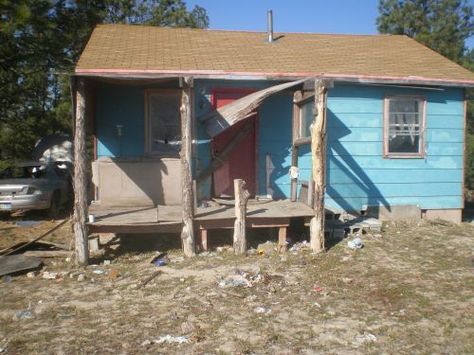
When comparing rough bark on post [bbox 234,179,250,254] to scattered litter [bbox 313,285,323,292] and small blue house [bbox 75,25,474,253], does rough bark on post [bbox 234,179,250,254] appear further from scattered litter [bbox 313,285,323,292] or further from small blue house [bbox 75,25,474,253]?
small blue house [bbox 75,25,474,253]

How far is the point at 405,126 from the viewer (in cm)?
1020

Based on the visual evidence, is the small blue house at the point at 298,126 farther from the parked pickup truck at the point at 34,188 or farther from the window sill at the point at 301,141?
the parked pickup truck at the point at 34,188

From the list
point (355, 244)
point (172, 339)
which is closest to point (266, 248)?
point (355, 244)

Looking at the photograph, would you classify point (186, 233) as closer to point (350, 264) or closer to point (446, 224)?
point (350, 264)

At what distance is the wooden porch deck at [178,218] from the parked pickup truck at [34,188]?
3231mm

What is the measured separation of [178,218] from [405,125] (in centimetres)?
572

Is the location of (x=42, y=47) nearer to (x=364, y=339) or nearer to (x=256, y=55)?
(x=256, y=55)

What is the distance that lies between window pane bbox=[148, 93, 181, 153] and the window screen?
15.4ft

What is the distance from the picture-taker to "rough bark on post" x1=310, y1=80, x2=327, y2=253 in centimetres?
744

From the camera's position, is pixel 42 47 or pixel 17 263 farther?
pixel 42 47

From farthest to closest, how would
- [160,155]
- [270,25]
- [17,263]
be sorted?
[270,25] → [160,155] → [17,263]

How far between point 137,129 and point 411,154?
606 cm

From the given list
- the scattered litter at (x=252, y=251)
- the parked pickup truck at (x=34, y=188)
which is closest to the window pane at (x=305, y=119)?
the scattered litter at (x=252, y=251)

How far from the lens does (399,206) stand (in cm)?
1013
